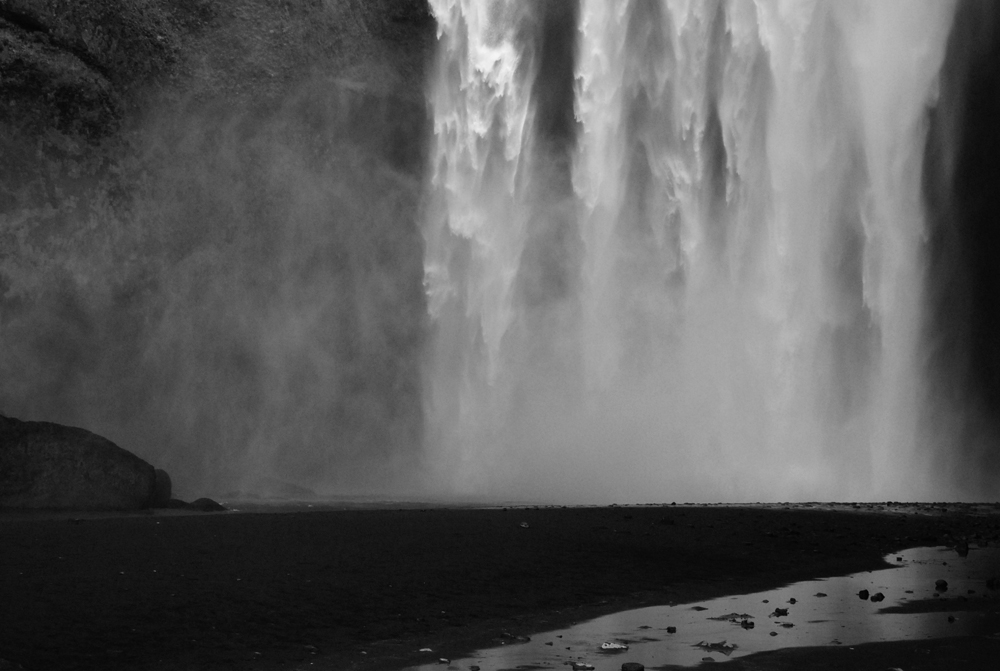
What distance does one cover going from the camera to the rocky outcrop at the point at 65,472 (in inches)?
768

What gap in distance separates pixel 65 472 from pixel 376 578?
10.9 meters

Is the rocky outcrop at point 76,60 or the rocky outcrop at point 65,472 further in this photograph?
the rocky outcrop at point 76,60

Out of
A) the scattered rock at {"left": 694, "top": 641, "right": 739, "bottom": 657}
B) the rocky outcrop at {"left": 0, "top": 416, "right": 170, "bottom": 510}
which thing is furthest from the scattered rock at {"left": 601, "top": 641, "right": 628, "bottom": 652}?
the rocky outcrop at {"left": 0, "top": 416, "right": 170, "bottom": 510}

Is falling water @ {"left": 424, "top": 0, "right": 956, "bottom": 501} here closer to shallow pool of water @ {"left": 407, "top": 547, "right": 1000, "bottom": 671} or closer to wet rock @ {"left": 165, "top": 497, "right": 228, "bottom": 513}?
wet rock @ {"left": 165, "top": 497, "right": 228, "bottom": 513}

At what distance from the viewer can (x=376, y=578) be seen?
11.2 m

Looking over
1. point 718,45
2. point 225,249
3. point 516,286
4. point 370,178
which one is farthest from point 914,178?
point 225,249

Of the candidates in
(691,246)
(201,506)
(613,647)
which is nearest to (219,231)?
(691,246)

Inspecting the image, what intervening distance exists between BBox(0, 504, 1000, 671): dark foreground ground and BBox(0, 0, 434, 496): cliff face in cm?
1722

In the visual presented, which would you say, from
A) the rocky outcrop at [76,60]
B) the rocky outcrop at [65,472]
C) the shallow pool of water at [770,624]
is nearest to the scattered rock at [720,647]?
the shallow pool of water at [770,624]

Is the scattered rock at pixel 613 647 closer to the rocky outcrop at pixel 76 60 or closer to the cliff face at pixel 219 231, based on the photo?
the cliff face at pixel 219 231

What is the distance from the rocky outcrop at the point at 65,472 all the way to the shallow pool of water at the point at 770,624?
12452mm

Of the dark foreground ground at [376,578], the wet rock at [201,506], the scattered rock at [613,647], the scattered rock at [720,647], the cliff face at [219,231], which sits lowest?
the scattered rock at [613,647]

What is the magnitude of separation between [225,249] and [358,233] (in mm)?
4546

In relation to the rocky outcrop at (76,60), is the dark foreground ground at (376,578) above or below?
below
